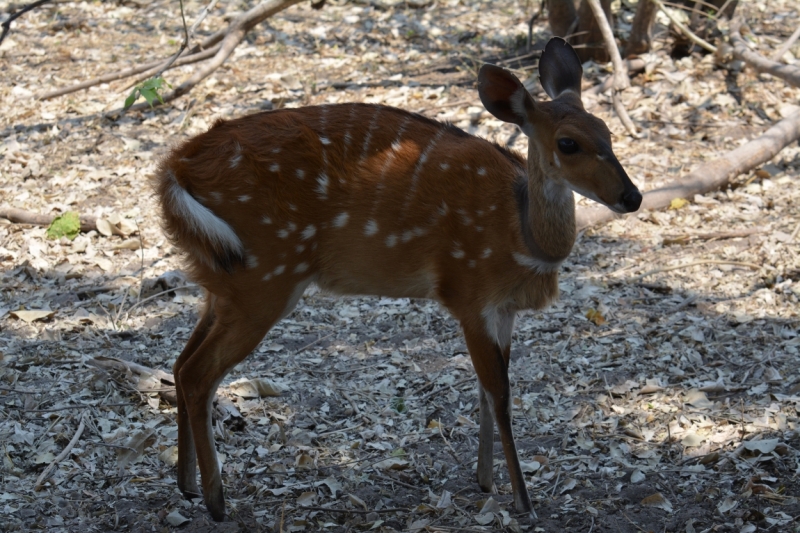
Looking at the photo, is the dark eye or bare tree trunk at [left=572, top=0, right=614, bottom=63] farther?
bare tree trunk at [left=572, top=0, right=614, bottom=63]

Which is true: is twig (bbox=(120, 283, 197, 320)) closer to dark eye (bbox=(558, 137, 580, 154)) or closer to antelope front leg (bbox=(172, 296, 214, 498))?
antelope front leg (bbox=(172, 296, 214, 498))

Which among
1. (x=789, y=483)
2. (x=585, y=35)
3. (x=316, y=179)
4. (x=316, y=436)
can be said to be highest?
(x=316, y=179)

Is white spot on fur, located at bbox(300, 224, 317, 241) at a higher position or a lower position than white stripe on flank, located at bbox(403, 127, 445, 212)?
lower

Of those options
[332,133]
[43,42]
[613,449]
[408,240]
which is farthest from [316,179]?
[43,42]

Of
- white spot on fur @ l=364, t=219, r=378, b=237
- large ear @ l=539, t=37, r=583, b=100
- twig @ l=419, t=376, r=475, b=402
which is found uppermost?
large ear @ l=539, t=37, r=583, b=100

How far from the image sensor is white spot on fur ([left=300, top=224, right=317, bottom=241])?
11.8 ft

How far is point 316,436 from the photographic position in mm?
4254

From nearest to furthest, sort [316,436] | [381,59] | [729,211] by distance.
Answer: [316,436]
[729,211]
[381,59]

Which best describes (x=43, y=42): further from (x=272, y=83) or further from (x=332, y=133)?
(x=332, y=133)

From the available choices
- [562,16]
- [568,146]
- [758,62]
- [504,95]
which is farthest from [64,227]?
[758,62]

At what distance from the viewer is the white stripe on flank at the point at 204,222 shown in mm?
3428

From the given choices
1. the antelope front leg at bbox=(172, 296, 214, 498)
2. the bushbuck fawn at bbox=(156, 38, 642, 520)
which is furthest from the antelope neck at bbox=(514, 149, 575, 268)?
the antelope front leg at bbox=(172, 296, 214, 498)

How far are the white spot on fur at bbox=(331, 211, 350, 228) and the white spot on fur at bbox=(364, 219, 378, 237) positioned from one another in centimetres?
9

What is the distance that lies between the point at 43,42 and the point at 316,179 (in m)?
7.22
